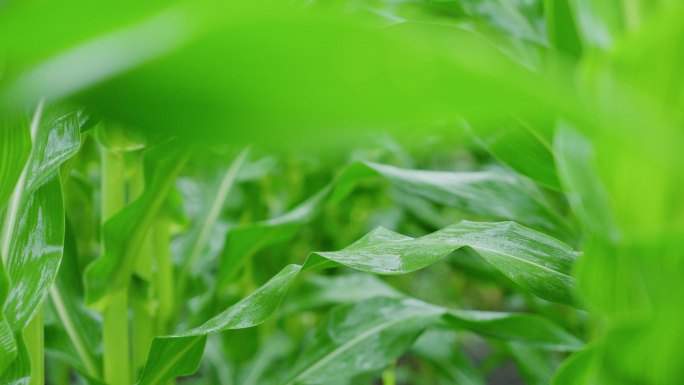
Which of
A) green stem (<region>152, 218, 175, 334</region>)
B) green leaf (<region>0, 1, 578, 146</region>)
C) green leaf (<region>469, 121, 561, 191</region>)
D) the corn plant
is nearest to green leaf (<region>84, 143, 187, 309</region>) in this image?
the corn plant

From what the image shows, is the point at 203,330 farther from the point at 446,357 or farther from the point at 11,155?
the point at 446,357

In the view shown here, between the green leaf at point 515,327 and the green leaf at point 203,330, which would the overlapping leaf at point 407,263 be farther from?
the green leaf at point 515,327

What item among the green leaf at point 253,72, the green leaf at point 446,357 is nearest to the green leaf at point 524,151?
the green leaf at point 253,72

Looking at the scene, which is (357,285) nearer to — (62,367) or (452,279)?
(62,367)

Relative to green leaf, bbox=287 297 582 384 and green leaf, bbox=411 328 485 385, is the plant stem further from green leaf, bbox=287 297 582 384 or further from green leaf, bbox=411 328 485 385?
green leaf, bbox=411 328 485 385

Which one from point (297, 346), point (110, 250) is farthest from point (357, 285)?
point (110, 250)
